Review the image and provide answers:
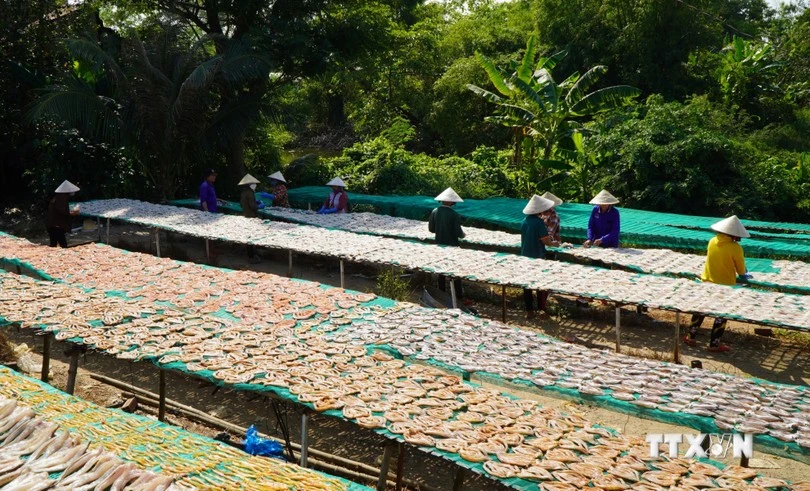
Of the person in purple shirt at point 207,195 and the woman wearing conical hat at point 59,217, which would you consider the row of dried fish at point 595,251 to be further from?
the woman wearing conical hat at point 59,217

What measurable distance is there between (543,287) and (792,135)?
13.8 meters

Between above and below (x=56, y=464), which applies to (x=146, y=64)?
above

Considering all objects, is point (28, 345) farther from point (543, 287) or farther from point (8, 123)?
point (8, 123)

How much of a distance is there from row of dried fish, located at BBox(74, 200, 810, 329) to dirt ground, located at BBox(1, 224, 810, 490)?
0.80m

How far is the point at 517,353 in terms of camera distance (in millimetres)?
5438

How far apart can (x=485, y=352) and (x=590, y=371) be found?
81 cm

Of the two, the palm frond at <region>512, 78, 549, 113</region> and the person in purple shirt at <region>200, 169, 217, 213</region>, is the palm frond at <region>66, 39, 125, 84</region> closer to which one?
the person in purple shirt at <region>200, 169, 217, 213</region>

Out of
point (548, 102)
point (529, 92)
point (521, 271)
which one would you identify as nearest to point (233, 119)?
point (529, 92)

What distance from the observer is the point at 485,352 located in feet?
17.9

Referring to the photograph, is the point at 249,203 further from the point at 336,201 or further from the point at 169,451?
the point at 169,451

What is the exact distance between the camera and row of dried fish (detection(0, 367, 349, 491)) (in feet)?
12.1

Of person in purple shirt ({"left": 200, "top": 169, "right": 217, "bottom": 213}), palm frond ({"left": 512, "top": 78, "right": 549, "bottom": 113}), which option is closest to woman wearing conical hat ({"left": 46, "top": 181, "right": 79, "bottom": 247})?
person in purple shirt ({"left": 200, "top": 169, "right": 217, "bottom": 213})

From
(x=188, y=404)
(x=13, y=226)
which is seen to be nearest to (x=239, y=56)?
(x=13, y=226)
